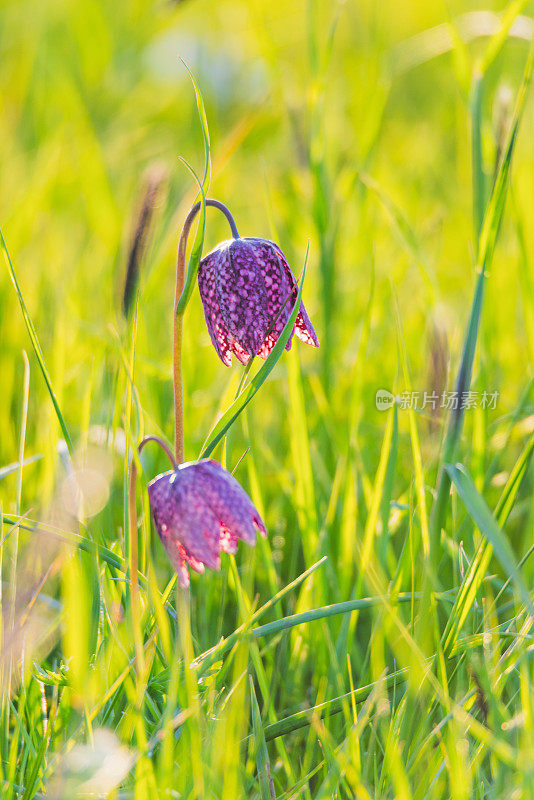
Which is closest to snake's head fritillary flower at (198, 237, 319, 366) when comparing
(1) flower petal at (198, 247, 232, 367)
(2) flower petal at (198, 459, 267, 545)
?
(1) flower petal at (198, 247, 232, 367)

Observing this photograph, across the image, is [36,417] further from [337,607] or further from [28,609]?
[337,607]

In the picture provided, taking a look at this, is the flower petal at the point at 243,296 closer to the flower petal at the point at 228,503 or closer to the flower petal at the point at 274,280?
the flower petal at the point at 274,280

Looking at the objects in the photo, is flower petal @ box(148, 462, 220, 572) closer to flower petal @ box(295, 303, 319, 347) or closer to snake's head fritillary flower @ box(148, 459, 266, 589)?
snake's head fritillary flower @ box(148, 459, 266, 589)

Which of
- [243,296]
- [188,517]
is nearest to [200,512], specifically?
[188,517]

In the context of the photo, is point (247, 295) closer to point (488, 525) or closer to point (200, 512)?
point (200, 512)

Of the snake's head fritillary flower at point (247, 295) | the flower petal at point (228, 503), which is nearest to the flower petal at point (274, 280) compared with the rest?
the snake's head fritillary flower at point (247, 295)

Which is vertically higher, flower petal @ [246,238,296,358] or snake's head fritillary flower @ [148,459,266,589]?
flower petal @ [246,238,296,358]

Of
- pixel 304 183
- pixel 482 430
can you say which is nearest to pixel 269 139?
pixel 304 183
